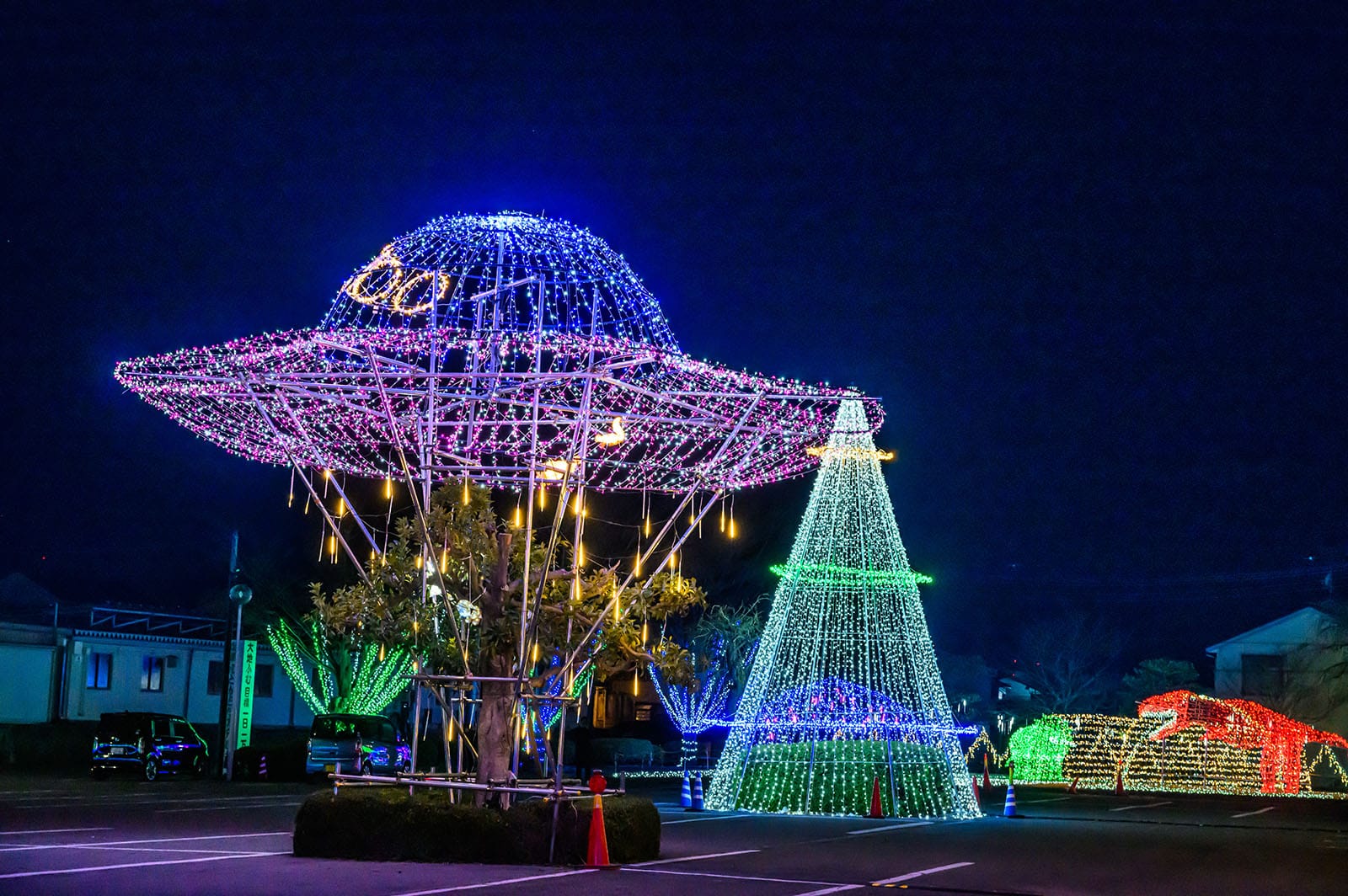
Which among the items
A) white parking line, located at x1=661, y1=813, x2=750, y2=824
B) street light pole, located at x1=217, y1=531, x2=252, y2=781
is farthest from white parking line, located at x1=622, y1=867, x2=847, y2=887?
street light pole, located at x1=217, y1=531, x2=252, y2=781

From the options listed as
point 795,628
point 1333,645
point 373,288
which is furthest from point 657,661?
point 1333,645

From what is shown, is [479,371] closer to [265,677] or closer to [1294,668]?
[265,677]

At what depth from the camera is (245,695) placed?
110 feet

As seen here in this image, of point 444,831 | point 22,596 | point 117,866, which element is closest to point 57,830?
point 117,866

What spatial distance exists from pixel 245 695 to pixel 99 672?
33.1ft

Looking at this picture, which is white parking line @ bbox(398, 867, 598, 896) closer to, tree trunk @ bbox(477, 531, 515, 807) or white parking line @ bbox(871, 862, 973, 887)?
tree trunk @ bbox(477, 531, 515, 807)

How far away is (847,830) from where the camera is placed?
1939 cm

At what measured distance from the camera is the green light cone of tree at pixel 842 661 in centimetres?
2391

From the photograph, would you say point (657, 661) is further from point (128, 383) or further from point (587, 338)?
point (128, 383)

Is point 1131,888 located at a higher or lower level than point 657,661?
lower

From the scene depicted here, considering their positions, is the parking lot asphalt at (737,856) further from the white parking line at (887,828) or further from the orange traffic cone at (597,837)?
the orange traffic cone at (597,837)

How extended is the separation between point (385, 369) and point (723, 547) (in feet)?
89.1

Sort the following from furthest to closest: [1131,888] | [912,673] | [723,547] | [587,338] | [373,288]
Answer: [723,547] → [912,673] → [373,288] → [587,338] → [1131,888]

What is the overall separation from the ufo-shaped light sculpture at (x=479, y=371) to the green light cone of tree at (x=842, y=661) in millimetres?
8090
